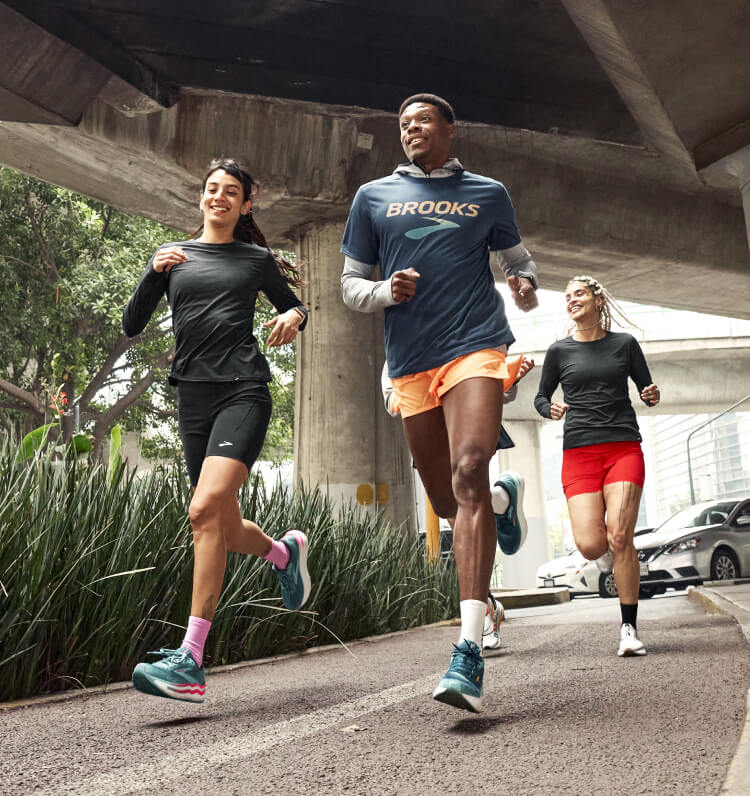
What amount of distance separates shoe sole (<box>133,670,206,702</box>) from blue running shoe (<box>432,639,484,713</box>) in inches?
35.1

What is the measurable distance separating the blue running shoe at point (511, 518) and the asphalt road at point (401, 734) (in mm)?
707

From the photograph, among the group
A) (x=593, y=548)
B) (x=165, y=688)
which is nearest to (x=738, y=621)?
(x=593, y=548)

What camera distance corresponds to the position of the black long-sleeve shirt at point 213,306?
4.12 meters

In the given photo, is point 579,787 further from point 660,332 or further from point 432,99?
point 660,332

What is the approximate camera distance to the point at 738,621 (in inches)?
261

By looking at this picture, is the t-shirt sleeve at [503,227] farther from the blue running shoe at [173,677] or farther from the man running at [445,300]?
the blue running shoe at [173,677]

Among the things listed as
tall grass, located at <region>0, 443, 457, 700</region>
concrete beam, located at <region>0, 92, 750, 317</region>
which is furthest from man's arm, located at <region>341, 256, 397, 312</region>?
concrete beam, located at <region>0, 92, 750, 317</region>

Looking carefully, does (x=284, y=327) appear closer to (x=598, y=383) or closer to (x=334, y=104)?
(x=598, y=383)

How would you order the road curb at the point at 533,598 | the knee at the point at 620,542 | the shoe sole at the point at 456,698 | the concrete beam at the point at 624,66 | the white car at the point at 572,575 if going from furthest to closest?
the white car at the point at 572,575 → the road curb at the point at 533,598 → the concrete beam at the point at 624,66 → the knee at the point at 620,542 → the shoe sole at the point at 456,698

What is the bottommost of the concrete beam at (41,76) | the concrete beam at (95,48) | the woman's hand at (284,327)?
the woman's hand at (284,327)

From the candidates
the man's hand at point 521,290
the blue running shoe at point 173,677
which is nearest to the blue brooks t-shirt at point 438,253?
the man's hand at point 521,290

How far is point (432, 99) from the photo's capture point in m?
4.22

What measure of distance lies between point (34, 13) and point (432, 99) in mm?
7002

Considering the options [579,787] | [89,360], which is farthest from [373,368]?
[89,360]
